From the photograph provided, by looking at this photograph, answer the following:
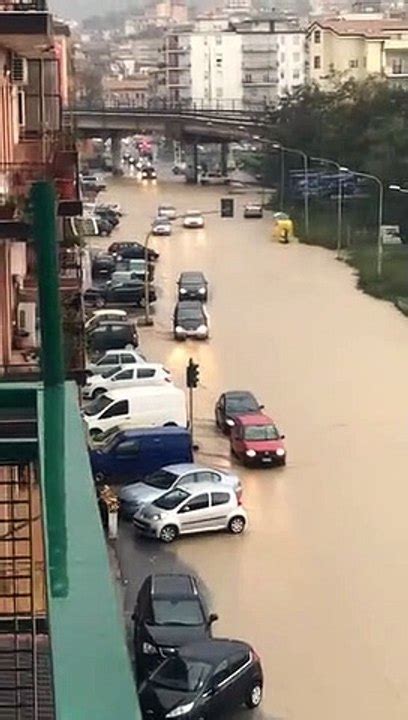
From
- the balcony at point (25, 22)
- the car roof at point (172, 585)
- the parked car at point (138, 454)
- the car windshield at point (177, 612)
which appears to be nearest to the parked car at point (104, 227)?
the parked car at point (138, 454)

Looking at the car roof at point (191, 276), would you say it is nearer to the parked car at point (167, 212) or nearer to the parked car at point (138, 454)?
the parked car at point (167, 212)

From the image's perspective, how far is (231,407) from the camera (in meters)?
5.93

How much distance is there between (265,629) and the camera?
11.8 ft

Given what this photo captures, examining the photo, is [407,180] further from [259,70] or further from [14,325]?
[259,70]

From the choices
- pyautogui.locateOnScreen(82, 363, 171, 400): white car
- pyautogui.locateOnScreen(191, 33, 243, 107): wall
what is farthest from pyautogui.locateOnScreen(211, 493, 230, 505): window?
pyautogui.locateOnScreen(191, 33, 243, 107): wall

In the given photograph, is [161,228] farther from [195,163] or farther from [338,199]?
[195,163]

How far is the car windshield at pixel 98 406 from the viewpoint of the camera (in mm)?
5812

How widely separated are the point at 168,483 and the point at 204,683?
170 centimetres

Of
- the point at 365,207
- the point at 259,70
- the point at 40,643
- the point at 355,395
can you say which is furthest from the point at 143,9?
the point at 40,643

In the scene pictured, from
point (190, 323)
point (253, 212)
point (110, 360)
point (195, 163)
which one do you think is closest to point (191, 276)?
point (190, 323)

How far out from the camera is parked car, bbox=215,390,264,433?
5848mm

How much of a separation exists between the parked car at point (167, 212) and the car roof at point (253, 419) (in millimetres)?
8305

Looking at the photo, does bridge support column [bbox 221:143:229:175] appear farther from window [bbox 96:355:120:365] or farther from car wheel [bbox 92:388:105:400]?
car wheel [bbox 92:388:105:400]

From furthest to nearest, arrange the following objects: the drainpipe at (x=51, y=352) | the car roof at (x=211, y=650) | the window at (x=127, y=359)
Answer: the window at (x=127, y=359), the car roof at (x=211, y=650), the drainpipe at (x=51, y=352)
